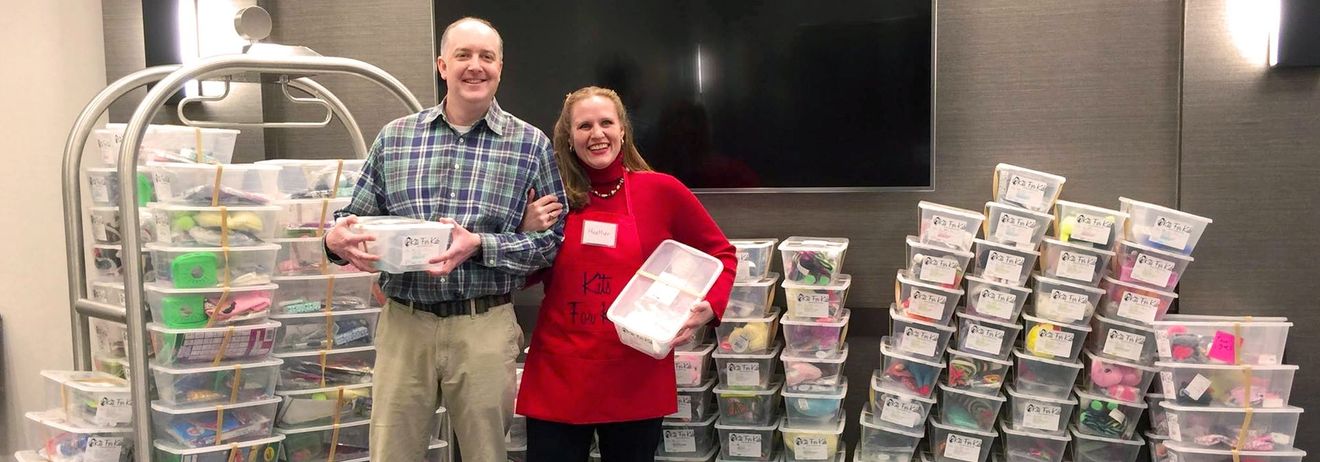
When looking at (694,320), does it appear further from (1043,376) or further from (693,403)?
(1043,376)

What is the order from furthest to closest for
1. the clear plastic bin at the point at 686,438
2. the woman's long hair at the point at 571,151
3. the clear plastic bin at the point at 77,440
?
the clear plastic bin at the point at 686,438
the clear plastic bin at the point at 77,440
the woman's long hair at the point at 571,151

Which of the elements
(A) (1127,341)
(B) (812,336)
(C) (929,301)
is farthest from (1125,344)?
(B) (812,336)

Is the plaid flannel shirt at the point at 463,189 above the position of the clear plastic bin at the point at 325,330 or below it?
above

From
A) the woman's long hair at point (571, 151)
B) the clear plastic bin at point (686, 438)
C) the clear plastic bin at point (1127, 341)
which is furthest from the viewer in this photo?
the clear plastic bin at point (686, 438)

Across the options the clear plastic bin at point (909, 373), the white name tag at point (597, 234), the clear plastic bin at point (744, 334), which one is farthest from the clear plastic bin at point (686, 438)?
the white name tag at point (597, 234)

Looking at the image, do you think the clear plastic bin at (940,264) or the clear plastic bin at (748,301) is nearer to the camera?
the clear plastic bin at (940,264)

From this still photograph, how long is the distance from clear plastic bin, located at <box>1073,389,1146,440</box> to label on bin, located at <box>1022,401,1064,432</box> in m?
0.08

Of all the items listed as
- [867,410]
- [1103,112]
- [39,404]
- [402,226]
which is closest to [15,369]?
[39,404]

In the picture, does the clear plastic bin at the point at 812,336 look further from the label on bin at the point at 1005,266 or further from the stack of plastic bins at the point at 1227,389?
the stack of plastic bins at the point at 1227,389

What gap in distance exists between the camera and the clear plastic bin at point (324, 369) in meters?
3.24

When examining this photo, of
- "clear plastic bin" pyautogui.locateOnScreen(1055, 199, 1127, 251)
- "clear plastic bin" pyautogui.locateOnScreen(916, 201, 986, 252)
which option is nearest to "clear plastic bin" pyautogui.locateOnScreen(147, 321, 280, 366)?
"clear plastic bin" pyautogui.locateOnScreen(916, 201, 986, 252)

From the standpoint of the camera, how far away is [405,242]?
2.32m

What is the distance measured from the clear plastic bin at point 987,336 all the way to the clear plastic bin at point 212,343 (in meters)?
2.24

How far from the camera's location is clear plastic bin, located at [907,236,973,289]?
3.37 m
